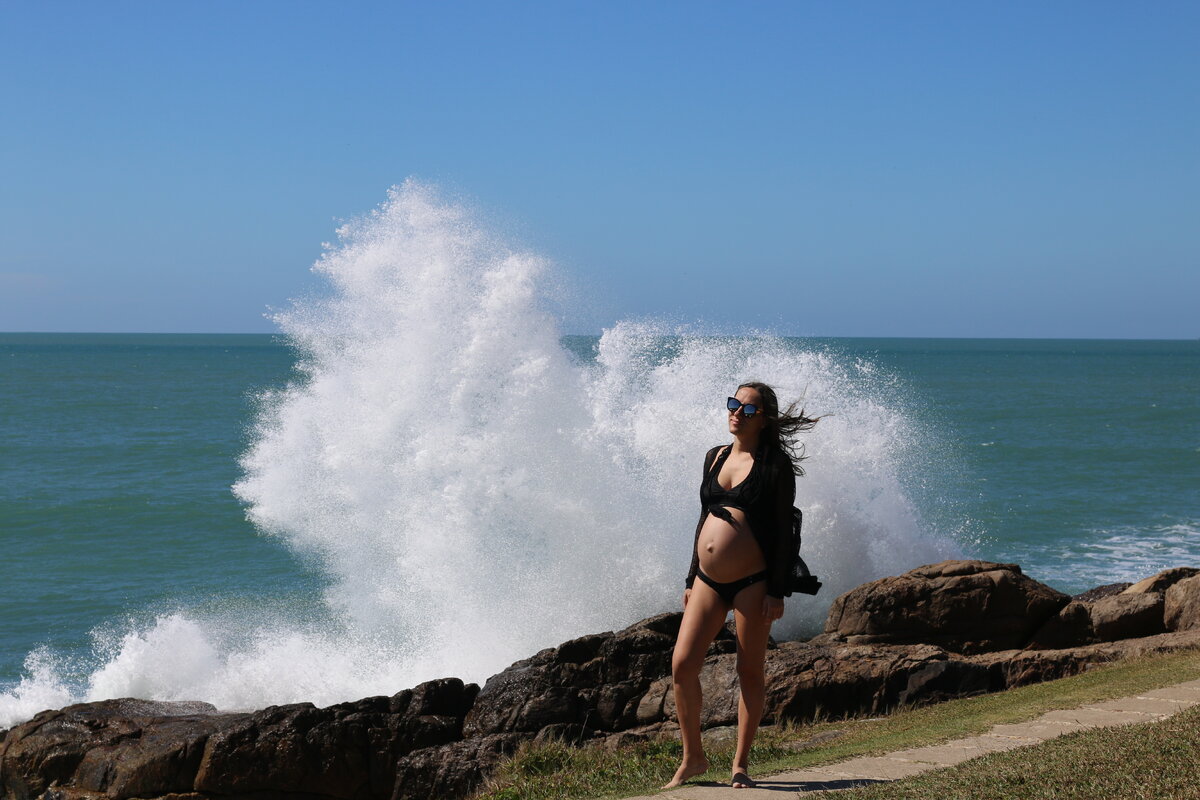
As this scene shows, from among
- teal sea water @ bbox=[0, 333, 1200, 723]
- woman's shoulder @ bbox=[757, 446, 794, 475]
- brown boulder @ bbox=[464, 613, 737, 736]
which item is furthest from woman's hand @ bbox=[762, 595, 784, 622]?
teal sea water @ bbox=[0, 333, 1200, 723]

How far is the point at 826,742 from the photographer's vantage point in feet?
25.9

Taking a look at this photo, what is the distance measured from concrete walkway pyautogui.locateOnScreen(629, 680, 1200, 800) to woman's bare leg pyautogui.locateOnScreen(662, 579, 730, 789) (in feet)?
0.39

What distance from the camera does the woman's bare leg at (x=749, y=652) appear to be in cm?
584

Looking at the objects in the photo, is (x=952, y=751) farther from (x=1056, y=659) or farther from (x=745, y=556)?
(x=1056, y=659)

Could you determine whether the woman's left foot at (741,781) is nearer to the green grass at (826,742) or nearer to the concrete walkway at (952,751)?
the concrete walkway at (952,751)

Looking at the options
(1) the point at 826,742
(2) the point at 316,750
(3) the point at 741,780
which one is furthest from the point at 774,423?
(2) the point at 316,750

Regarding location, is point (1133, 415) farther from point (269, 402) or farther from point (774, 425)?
point (774, 425)

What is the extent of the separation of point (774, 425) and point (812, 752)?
2.43 m

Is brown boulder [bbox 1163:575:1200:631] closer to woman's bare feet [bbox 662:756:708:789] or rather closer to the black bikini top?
woman's bare feet [bbox 662:756:708:789]

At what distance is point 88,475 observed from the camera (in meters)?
35.2

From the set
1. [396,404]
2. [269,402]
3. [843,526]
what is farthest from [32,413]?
[843,526]

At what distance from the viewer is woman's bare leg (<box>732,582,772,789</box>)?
584cm

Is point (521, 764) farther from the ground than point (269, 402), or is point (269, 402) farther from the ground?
point (269, 402)

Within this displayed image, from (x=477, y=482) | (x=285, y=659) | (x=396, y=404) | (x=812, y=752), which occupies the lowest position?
(x=285, y=659)
